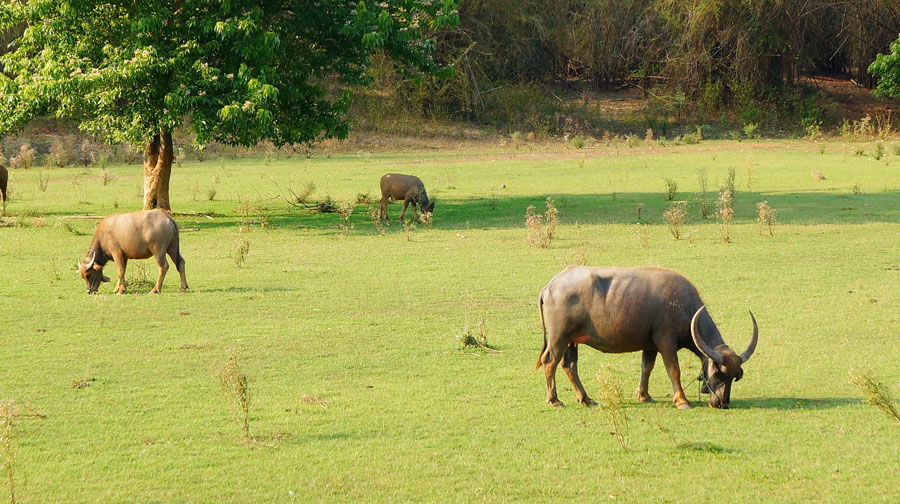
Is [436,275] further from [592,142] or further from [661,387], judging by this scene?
[592,142]

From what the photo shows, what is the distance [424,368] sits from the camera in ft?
28.6

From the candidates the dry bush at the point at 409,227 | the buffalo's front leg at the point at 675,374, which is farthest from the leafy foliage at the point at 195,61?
the buffalo's front leg at the point at 675,374

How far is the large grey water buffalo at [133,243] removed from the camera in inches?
464

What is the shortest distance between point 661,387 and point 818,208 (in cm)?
1248

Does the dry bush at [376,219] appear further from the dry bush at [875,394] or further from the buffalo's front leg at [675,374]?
the dry bush at [875,394]

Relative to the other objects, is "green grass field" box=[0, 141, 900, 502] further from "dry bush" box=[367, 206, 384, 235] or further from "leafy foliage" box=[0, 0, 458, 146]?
"leafy foliage" box=[0, 0, 458, 146]

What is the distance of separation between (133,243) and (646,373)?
681 centimetres

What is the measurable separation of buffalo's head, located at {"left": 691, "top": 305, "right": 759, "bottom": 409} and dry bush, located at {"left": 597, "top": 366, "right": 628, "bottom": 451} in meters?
0.70

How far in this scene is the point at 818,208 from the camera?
19.2 metres

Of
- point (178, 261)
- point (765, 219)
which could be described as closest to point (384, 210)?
point (765, 219)

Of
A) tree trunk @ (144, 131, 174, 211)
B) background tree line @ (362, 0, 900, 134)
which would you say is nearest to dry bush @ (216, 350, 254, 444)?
tree trunk @ (144, 131, 174, 211)

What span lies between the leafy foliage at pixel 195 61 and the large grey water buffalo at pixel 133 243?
4887 mm

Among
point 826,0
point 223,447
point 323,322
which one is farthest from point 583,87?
point 223,447

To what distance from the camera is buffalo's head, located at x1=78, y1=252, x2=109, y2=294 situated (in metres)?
12.0
